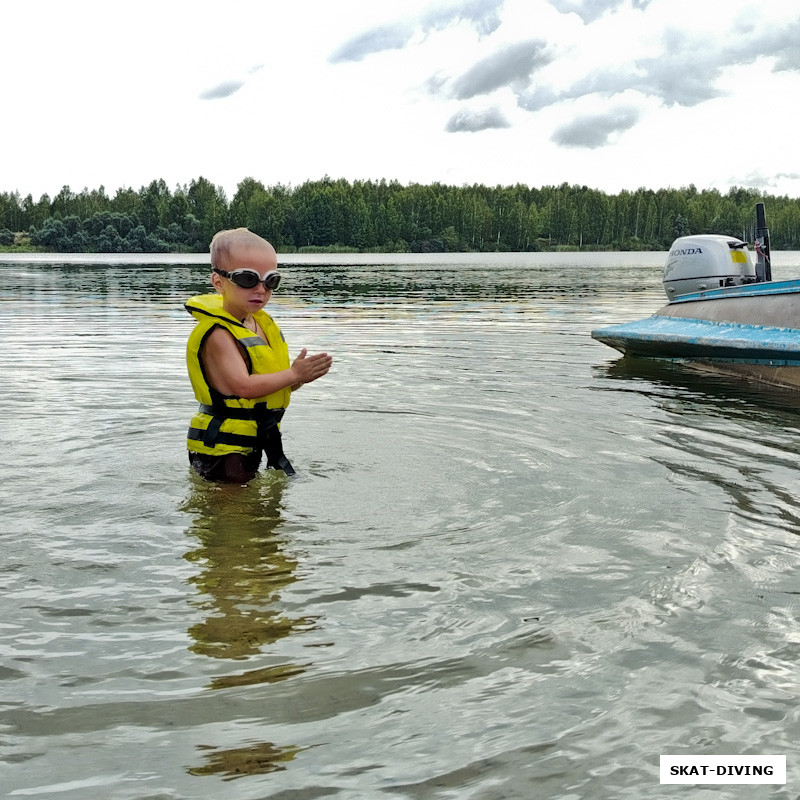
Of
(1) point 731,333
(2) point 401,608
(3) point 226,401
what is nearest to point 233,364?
(3) point 226,401

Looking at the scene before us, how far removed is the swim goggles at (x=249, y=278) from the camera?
17.9ft

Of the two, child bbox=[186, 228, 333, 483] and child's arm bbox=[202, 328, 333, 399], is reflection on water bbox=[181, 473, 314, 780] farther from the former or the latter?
child's arm bbox=[202, 328, 333, 399]

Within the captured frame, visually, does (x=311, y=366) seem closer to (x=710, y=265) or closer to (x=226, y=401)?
(x=226, y=401)

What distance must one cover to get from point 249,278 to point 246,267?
0.34 feet

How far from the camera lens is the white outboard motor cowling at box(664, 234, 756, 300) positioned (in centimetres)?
1427

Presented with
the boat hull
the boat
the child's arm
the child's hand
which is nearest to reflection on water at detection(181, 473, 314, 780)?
the child's arm

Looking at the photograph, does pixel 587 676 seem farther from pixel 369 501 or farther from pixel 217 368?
pixel 217 368

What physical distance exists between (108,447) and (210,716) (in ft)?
14.5

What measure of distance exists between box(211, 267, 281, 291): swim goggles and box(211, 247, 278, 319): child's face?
0.06 ft

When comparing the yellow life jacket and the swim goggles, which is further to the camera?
the yellow life jacket

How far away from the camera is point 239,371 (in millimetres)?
5422

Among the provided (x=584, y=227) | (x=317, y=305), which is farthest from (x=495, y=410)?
(x=584, y=227)

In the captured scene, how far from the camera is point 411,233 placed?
181 m

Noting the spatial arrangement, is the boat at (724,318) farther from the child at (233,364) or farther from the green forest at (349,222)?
the green forest at (349,222)
